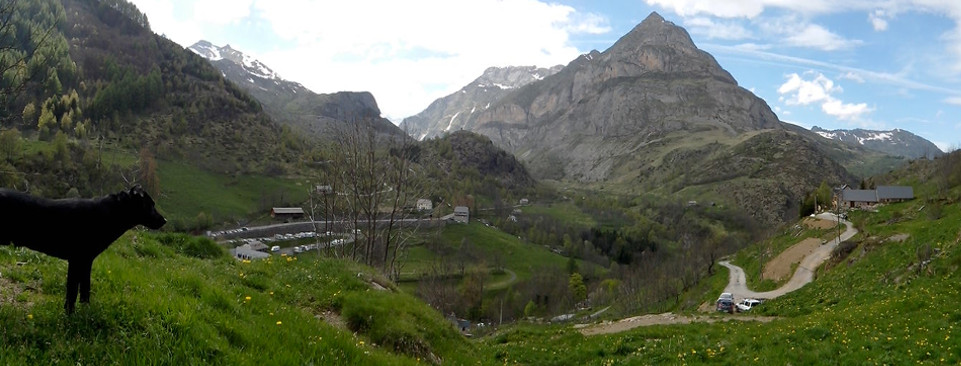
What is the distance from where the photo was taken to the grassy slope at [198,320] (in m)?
5.59

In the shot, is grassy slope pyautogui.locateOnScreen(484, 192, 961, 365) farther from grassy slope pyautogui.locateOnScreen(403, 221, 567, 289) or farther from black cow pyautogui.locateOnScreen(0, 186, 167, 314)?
grassy slope pyautogui.locateOnScreen(403, 221, 567, 289)

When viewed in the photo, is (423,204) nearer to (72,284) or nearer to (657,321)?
(657,321)

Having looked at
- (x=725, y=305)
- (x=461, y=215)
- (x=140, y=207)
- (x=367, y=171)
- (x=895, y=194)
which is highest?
(x=895, y=194)

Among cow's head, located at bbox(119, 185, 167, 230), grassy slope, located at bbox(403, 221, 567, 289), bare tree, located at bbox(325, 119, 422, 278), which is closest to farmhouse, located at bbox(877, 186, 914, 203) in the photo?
grassy slope, located at bbox(403, 221, 567, 289)

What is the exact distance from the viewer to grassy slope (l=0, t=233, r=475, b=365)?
559 centimetres

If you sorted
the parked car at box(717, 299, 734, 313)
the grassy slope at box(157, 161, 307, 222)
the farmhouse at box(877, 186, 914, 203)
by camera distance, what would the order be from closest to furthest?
the parked car at box(717, 299, 734, 313) → the farmhouse at box(877, 186, 914, 203) → the grassy slope at box(157, 161, 307, 222)

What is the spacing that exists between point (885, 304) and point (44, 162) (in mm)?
160605

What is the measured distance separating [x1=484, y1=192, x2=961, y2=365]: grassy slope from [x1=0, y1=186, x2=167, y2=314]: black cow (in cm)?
1111

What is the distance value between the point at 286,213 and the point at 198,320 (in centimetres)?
15511

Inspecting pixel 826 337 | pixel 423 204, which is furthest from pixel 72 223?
pixel 423 204

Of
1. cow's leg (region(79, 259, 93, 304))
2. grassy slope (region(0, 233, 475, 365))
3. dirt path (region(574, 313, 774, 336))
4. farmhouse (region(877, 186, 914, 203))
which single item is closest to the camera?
grassy slope (region(0, 233, 475, 365))

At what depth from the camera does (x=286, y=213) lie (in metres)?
152

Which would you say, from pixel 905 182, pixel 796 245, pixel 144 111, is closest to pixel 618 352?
pixel 796 245

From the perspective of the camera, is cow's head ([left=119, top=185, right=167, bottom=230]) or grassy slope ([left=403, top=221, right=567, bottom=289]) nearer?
cow's head ([left=119, top=185, right=167, bottom=230])
